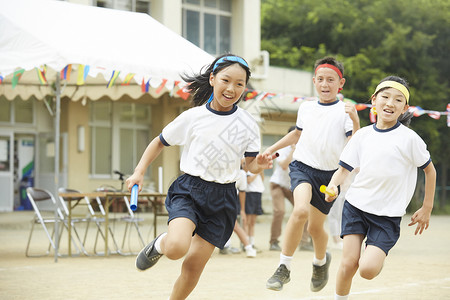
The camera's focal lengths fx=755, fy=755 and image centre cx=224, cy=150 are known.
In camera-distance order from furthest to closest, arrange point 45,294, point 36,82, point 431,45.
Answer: point 431,45, point 36,82, point 45,294

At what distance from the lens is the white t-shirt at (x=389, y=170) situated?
5703mm

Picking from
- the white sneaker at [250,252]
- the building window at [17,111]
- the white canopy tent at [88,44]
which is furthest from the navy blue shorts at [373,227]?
the building window at [17,111]

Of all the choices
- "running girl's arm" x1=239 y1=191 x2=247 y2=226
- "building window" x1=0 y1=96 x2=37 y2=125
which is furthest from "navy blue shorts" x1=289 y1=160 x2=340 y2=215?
"building window" x1=0 y1=96 x2=37 y2=125

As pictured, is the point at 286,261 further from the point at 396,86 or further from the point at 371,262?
the point at 396,86

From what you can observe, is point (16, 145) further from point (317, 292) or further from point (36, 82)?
point (317, 292)

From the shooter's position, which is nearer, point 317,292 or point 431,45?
point 317,292

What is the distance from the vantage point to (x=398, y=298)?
7.40 m

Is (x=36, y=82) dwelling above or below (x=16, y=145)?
above

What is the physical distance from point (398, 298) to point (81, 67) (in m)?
5.84

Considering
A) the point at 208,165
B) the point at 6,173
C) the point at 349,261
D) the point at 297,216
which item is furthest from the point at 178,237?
the point at 6,173

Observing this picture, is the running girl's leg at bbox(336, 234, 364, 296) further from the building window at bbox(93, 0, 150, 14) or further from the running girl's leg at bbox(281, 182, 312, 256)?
the building window at bbox(93, 0, 150, 14)

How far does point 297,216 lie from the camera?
6.70 m

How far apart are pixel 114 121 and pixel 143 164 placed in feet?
59.0

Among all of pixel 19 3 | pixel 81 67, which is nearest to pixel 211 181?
pixel 81 67
